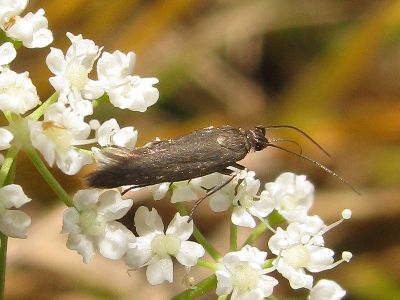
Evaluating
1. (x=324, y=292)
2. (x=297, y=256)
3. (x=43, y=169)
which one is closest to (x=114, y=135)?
(x=43, y=169)

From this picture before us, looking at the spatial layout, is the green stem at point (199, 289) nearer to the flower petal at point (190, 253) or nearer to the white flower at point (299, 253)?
the flower petal at point (190, 253)

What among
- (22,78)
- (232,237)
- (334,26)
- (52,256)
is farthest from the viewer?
(334,26)

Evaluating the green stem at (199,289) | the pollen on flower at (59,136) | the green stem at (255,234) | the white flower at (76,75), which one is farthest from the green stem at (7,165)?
the green stem at (255,234)

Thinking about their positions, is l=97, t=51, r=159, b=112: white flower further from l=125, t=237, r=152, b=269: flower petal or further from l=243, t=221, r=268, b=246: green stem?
l=243, t=221, r=268, b=246: green stem

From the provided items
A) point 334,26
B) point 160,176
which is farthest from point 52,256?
point 334,26

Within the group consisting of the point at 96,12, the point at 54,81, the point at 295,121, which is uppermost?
the point at 54,81

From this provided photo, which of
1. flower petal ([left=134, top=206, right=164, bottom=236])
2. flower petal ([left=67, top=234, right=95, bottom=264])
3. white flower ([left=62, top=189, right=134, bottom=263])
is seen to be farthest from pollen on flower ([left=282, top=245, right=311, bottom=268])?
flower petal ([left=67, top=234, right=95, bottom=264])

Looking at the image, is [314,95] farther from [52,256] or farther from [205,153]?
[205,153]
